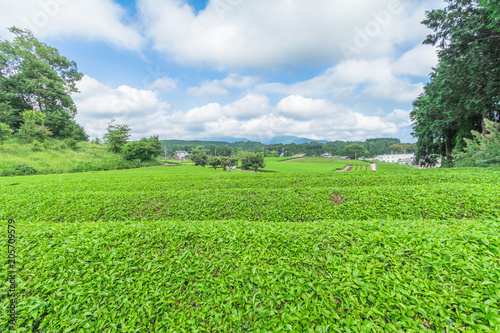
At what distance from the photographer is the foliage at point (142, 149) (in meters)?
33.8

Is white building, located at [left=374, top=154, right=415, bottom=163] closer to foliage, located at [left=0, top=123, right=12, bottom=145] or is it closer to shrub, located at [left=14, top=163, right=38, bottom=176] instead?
shrub, located at [left=14, top=163, right=38, bottom=176]

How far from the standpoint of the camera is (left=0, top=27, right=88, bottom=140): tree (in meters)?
27.0

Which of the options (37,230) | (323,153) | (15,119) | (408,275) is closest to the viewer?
(408,275)

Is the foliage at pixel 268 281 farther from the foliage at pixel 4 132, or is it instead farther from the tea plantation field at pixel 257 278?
the foliage at pixel 4 132

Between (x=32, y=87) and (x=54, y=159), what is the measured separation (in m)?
16.5

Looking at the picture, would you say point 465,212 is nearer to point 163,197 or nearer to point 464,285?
point 464,285

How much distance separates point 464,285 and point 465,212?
382 cm

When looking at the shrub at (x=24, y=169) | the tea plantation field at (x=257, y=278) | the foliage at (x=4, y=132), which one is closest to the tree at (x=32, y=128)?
the foliage at (x=4, y=132)

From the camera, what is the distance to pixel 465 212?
4281mm

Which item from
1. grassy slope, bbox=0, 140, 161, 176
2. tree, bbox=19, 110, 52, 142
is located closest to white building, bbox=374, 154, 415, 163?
grassy slope, bbox=0, 140, 161, 176

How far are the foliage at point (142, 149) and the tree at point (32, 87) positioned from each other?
8688 millimetres

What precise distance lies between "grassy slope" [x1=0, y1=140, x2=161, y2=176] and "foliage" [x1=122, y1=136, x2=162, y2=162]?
3790 millimetres

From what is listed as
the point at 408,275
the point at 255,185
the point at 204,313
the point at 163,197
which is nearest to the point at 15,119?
the point at 163,197

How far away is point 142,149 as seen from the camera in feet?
116
